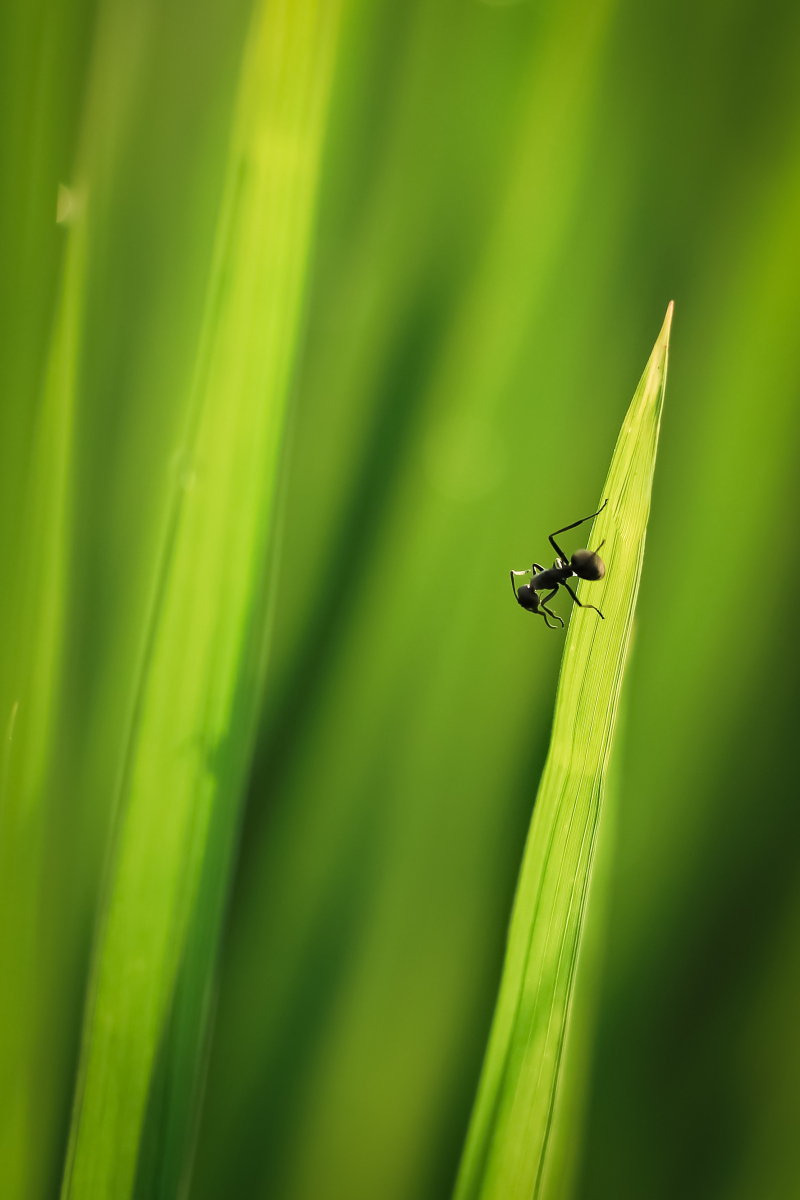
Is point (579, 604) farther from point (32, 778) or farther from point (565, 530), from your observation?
point (32, 778)

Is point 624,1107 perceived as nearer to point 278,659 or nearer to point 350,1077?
point 350,1077

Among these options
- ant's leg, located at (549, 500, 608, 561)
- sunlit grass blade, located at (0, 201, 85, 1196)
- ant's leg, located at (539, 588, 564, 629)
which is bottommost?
sunlit grass blade, located at (0, 201, 85, 1196)

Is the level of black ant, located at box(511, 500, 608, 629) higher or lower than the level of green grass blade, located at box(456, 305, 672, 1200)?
higher

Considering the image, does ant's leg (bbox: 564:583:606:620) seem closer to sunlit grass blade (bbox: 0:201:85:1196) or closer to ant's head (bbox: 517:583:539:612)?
ant's head (bbox: 517:583:539:612)

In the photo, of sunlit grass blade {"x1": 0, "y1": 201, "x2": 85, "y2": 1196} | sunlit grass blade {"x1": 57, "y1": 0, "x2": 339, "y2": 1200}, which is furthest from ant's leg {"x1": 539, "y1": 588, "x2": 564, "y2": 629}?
sunlit grass blade {"x1": 0, "y1": 201, "x2": 85, "y2": 1196}

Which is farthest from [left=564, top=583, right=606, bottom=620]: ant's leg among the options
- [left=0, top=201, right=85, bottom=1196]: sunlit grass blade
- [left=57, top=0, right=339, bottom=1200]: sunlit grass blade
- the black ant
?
[left=0, top=201, right=85, bottom=1196]: sunlit grass blade

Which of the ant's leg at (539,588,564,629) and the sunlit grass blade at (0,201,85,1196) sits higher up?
the ant's leg at (539,588,564,629)

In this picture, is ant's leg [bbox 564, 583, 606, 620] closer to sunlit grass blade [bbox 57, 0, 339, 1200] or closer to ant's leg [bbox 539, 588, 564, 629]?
ant's leg [bbox 539, 588, 564, 629]
